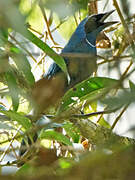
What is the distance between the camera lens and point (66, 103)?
162cm


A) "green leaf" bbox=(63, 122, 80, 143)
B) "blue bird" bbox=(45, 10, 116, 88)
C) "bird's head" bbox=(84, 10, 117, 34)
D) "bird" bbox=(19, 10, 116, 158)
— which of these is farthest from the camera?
"bird's head" bbox=(84, 10, 117, 34)

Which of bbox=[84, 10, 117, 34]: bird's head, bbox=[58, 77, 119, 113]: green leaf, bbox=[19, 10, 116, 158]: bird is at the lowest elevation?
bbox=[58, 77, 119, 113]: green leaf

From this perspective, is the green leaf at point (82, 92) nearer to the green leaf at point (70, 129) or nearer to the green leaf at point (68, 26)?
the green leaf at point (70, 129)

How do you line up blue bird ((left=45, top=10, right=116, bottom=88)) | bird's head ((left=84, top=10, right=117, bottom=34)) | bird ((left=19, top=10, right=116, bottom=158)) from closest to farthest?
1. bird ((left=19, top=10, right=116, bottom=158))
2. blue bird ((left=45, top=10, right=116, bottom=88))
3. bird's head ((left=84, top=10, right=117, bottom=34))

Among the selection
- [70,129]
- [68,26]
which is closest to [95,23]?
[68,26]

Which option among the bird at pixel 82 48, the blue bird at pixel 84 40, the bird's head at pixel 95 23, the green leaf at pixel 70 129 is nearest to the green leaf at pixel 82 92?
the green leaf at pixel 70 129

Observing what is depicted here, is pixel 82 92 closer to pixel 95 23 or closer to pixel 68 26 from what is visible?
pixel 68 26

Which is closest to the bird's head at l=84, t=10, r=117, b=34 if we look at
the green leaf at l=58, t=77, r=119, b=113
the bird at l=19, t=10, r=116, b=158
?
the bird at l=19, t=10, r=116, b=158

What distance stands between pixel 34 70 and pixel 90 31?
0.77 metres

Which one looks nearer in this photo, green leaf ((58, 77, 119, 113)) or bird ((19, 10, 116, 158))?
green leaf ((58, 77, 119, 113))

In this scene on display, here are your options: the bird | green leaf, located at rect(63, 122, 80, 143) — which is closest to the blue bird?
the bird

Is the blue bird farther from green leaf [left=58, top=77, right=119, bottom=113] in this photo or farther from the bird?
green leaf [left=58, top=77, right=119, bottom=113]

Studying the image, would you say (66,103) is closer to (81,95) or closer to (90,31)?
(81,95)

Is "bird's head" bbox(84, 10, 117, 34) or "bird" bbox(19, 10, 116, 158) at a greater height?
"bird's head" bbox(84, 10, 117, 34)
